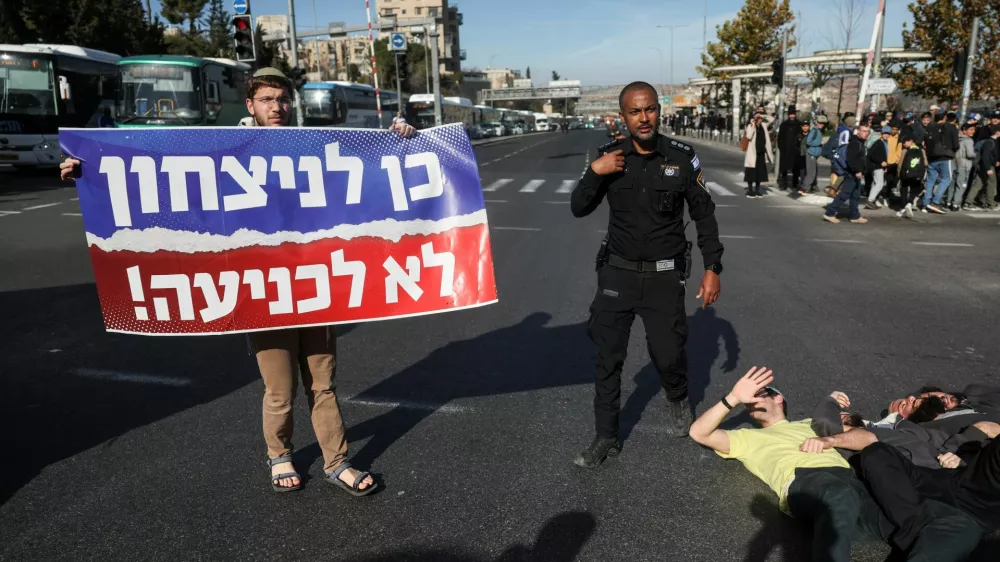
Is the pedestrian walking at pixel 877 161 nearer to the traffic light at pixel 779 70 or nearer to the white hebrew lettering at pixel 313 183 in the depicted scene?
the traffic light at pixel 779 70

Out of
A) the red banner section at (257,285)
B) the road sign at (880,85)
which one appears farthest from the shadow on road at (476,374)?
the road sign at (880,85)

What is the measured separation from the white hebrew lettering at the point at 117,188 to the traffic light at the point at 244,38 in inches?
624

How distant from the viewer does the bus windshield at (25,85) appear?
65.4 ft

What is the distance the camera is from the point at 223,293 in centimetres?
347

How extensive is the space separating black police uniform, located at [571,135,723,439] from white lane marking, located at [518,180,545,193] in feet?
46.8

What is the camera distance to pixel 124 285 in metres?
3.45

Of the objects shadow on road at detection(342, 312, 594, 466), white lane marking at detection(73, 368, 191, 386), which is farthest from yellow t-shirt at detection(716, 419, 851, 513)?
white lane marking at detection(73, 368, 191, 386)

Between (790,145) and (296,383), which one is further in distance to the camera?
(790,145)

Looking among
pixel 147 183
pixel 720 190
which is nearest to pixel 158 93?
pixel 720 190

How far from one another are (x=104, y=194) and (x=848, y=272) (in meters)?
7.84

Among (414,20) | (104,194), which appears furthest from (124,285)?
(414,20)

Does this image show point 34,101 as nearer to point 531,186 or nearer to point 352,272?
point 531,186

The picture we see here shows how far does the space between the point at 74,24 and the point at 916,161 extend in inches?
1390

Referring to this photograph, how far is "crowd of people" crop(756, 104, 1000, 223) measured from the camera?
12477 millimetres
